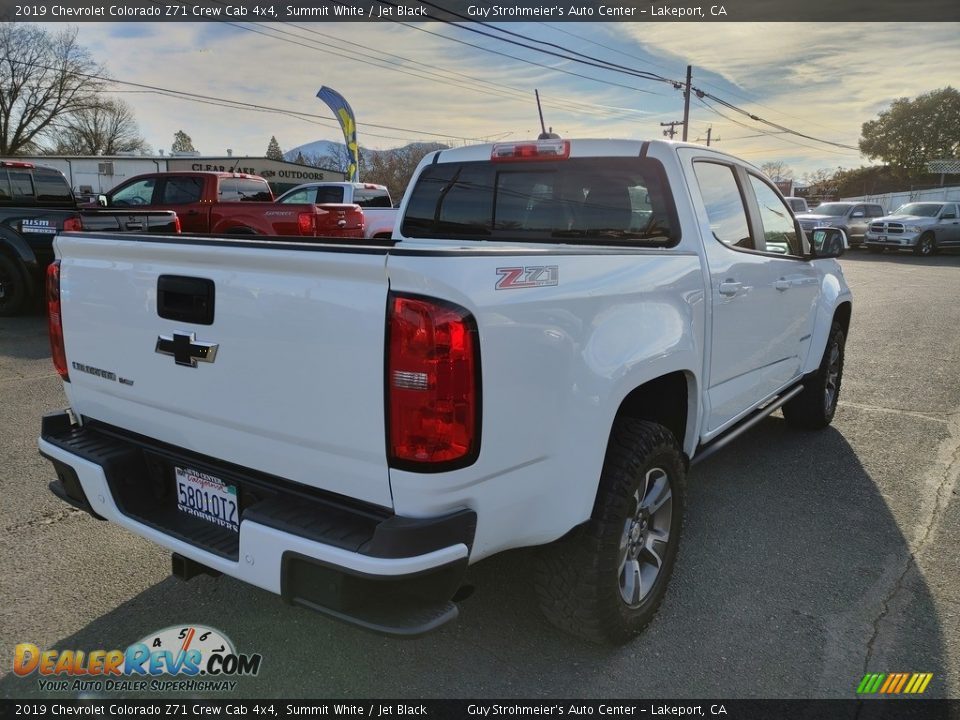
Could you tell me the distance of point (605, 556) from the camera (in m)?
2.39

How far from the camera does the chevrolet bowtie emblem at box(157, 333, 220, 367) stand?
7.19 feet

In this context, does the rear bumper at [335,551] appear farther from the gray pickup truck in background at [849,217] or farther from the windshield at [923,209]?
the windshield at [923,209]

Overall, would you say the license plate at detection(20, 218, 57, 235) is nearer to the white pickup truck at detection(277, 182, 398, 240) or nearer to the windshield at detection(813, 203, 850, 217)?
the white pickup truck at detection(277, 182, 398, 240)

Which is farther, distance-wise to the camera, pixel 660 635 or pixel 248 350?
pixel 660 635

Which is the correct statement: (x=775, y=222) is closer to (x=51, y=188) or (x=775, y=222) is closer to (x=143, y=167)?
(x=51, y=188)

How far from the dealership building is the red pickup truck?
94.8ft

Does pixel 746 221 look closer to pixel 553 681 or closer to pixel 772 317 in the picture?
pixel 772 317

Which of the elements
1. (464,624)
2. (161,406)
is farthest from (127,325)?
(464,624)

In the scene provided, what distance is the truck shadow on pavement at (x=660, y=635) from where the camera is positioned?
246 cm

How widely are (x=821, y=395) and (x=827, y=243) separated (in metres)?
1.19

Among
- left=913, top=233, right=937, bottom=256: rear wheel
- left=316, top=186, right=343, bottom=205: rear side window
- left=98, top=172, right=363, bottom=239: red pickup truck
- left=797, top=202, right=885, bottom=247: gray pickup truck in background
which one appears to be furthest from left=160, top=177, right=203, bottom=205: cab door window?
left=913, top=233, right=937, bottom=256: rear wheel

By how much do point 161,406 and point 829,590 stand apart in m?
2.90


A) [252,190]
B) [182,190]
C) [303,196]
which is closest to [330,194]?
[303,196]
